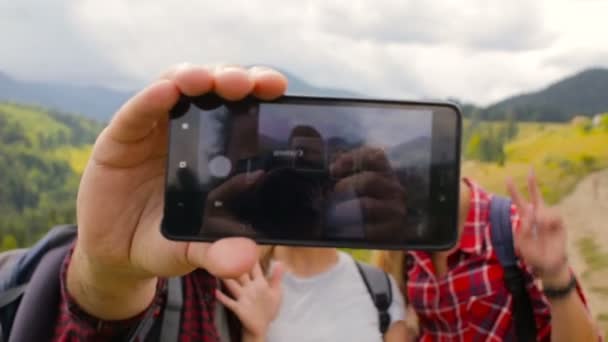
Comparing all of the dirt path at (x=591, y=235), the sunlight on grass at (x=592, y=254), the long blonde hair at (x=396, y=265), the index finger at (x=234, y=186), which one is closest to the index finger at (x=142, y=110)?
the index finger at (x=234, y=186)

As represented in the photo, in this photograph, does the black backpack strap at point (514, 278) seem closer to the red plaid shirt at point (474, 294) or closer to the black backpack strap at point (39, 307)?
the red plaid shirt at point (474, 294)

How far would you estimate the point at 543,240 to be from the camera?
188 cm

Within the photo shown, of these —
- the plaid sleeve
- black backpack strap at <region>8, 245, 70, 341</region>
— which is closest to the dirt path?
the plaid sleeve

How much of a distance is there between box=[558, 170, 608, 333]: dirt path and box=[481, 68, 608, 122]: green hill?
2.53 metres

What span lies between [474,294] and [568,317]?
1.04 feet

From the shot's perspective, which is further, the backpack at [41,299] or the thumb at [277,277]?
the thumb at [277,277]

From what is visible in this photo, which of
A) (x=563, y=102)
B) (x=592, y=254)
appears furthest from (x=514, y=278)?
(x=563, y=102)

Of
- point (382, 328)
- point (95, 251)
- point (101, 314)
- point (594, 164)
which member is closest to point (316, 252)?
point (382, 328)

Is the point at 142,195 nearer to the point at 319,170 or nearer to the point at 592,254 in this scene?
the point at 319,170

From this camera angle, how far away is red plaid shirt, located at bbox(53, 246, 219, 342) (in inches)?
54.2

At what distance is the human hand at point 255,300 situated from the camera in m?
1.83

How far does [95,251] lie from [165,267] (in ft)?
0.61

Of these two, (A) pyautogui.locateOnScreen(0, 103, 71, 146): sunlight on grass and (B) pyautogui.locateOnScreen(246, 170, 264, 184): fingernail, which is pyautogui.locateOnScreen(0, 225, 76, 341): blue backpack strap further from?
(A) pyautogui.locateOnScreen(0, 103, 71, 146): sunlight on grass

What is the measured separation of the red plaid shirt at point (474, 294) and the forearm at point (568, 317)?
0.21 feet
